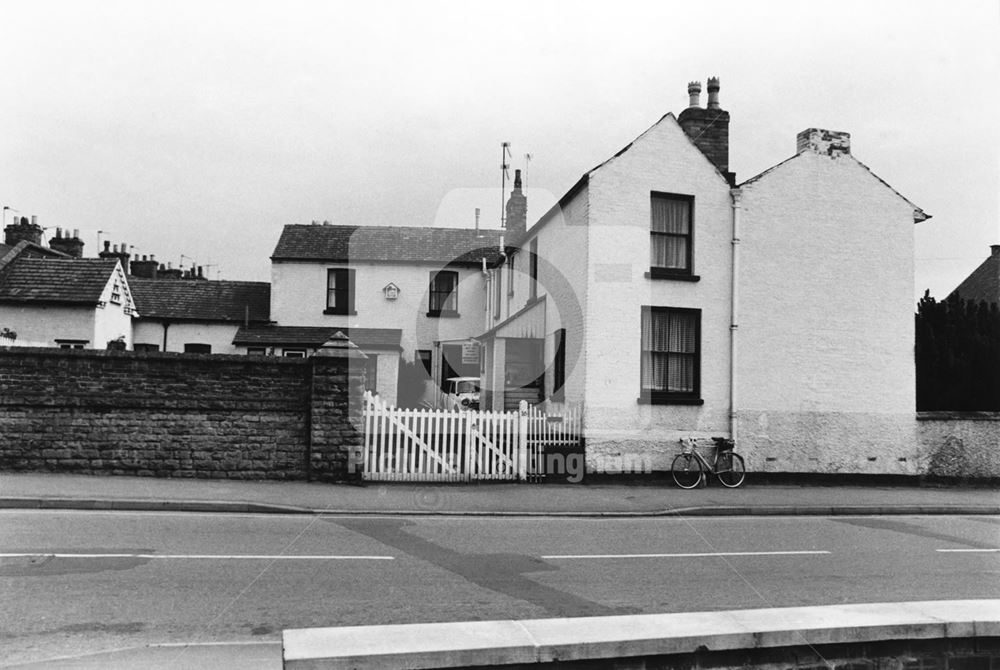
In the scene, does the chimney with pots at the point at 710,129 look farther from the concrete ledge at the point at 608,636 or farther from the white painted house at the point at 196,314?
the white painted house at the point at 196,314

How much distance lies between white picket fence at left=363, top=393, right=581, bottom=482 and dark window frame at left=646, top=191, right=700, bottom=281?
382cm

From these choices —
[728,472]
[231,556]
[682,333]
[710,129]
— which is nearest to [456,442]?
[682,333]

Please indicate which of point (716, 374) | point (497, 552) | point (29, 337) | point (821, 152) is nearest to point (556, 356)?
point (716, 374)

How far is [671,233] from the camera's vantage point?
17.8 meters

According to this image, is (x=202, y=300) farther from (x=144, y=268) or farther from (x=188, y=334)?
(x=144, y=268)

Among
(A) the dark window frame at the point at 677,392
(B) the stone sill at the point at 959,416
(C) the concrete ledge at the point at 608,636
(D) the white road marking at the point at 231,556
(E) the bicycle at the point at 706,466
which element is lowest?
(D) the white road marking at the point at 231,556

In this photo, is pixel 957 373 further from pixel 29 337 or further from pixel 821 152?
pixel 29 337

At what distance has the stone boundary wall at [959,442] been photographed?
1833 cm

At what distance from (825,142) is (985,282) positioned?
23.4m

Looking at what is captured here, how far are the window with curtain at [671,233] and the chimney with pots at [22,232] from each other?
29.1 m

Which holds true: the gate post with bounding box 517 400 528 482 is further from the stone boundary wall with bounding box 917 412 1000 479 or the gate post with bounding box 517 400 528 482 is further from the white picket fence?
the stone boundary wall with bounding box 917 412 1000 479

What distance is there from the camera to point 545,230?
20578 millimetres

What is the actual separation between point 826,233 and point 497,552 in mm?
12240

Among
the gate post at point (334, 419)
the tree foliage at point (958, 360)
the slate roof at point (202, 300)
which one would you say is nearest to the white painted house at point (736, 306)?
the tree foliage at point (958, 360)
